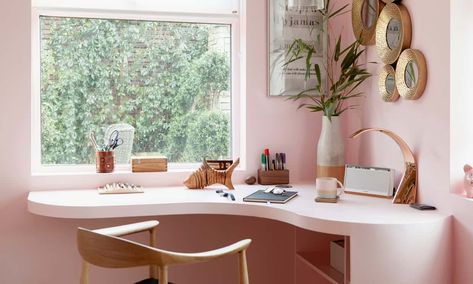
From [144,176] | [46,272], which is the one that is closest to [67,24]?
[144,176]

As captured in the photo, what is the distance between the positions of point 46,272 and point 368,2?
2.29m

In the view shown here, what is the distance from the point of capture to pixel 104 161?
2824 mm

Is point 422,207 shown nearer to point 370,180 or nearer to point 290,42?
point 370,180

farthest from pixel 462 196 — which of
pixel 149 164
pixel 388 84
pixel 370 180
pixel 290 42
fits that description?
pixel 149 164

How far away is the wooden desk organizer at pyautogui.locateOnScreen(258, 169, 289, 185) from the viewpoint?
9.61 feet

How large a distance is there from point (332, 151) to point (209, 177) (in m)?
0.69

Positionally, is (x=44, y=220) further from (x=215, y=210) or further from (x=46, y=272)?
(x=215, y=210)

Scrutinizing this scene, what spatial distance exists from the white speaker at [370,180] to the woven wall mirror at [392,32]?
1.83 ft

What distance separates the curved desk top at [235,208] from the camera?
2045 millimetres

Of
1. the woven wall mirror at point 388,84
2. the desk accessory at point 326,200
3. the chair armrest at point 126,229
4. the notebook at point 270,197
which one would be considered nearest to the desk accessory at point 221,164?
the notebook at point 270,197

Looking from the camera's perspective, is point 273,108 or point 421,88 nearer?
point 421,88

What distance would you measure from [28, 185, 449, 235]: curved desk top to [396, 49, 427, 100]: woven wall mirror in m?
0.53

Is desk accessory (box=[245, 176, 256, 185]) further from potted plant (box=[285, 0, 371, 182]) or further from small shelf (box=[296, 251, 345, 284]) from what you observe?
small shelf (box=[296, 251, 345, 284])

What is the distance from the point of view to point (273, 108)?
3.05 metres
